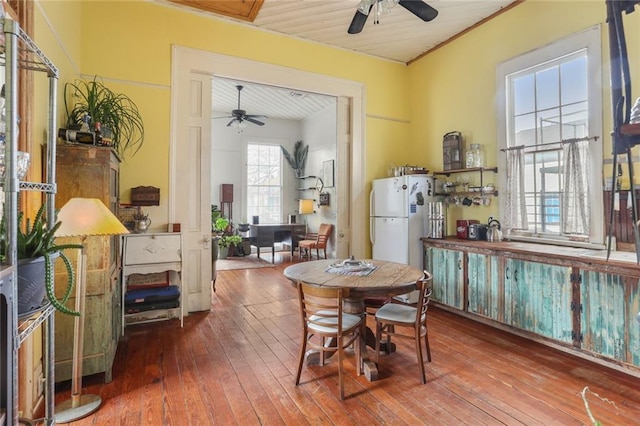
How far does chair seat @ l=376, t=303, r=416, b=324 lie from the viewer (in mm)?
2723

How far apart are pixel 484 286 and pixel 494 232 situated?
755 millimetres

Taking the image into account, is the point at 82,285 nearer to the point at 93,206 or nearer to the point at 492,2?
the point at 93,206

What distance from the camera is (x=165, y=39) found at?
4086 mm

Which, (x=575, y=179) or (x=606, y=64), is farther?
(x=575, y=179)

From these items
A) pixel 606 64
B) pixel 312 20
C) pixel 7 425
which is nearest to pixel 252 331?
pixel 7 425

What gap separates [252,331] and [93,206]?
2.16 m

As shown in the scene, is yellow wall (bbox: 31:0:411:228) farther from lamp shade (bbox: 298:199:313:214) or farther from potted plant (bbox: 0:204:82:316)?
lamp shade (bbox: 298:199:313:214)

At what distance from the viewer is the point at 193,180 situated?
14.0ft

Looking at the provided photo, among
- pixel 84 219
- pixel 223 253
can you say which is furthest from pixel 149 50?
pixel 223 253

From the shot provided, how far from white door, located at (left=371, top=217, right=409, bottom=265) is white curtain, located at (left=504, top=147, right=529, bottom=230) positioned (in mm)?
1254

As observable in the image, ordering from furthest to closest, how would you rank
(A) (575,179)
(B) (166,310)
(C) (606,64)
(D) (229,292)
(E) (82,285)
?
(D) (229,292) → (B) (166,310) → (A) (575,179) → (C) (606,64) → (E) (82,285)

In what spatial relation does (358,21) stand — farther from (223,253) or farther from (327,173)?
(223,253)

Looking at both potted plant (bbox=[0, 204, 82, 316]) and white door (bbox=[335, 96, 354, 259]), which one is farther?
white door (bbox=[335, 96, 354, 259])

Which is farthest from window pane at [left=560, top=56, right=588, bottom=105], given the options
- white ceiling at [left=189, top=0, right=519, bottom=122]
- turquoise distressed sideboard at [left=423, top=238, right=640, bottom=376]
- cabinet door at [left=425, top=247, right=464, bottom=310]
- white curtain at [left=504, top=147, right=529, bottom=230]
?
cabinet door at [left=425, top=247, right=464, bottom=310]
